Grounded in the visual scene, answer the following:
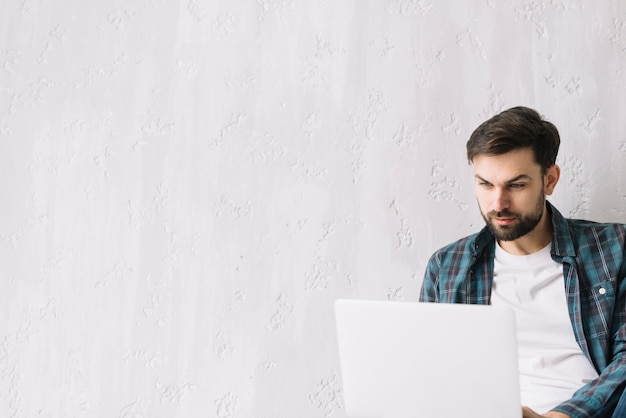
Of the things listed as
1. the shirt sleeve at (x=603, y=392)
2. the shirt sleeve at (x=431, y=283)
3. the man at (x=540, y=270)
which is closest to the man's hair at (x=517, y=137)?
the man at (x=540, y=270)

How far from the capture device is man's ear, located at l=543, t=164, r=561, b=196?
1.44 metres

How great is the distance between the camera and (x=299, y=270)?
68.0 inches

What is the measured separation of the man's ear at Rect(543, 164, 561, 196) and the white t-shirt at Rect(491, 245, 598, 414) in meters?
0.12

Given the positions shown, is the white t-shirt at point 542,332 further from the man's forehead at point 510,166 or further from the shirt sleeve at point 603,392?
the man's forehead at point 510,166

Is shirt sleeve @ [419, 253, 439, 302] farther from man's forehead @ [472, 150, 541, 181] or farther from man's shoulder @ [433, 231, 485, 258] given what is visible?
man's forehead @ [472, 150, 541, 181]

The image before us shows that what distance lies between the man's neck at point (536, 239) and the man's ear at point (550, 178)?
45mm

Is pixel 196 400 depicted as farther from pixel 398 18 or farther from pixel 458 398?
pixel 398 18

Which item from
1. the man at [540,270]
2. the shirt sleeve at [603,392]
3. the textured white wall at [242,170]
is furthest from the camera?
the textured white wall at [242,170]

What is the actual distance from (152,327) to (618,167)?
1203mm

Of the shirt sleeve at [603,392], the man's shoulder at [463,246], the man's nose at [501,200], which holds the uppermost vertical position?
the man's nose at [501,200]

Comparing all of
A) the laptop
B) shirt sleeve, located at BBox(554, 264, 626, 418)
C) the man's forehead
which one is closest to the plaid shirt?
shirt sleeve, located at BBox(554, 264, 626, 418)

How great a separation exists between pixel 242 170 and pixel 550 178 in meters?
0.76

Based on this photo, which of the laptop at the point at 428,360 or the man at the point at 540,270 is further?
the man at the point at 540,270

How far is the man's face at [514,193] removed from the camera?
4.56 feet
